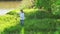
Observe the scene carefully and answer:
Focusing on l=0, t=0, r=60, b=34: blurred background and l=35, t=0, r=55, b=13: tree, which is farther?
l=35, t=0, r=55, b=13: tree

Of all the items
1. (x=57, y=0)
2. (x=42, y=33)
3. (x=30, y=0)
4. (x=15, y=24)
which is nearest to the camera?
(x=42, y=33)

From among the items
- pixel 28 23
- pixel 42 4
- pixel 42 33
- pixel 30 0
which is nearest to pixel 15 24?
pixel 28 23

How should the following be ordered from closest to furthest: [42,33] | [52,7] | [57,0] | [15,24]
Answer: [42,33]
[15,24]
[57,0]
[52,7]

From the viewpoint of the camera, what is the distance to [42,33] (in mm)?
Answer: 7418

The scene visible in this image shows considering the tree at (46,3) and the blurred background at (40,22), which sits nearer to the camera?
the blurred background at (40,22)

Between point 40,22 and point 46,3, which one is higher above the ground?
point 46,3

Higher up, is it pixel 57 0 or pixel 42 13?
pixel 57 0

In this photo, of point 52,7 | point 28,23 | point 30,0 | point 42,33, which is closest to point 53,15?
point 52,7

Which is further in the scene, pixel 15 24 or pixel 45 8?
pixel 45 8

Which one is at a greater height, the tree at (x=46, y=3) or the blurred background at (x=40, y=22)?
the tree at (x=46, y=3)

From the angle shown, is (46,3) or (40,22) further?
(46,3)

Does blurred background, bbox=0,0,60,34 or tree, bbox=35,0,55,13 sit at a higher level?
tree, bbox=35,0,55,13

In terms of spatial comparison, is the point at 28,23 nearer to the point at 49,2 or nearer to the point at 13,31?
the point at 13,31

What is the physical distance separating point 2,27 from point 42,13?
9.31ft
